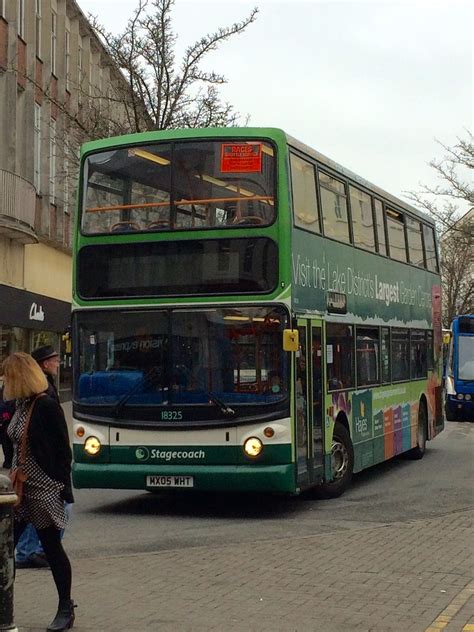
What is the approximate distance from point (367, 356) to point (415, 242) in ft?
12.7

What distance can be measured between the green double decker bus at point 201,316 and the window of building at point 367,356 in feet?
4.92

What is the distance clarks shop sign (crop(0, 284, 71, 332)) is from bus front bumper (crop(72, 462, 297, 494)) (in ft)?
46.2

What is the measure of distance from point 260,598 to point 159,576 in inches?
43.2

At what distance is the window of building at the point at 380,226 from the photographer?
1567cm

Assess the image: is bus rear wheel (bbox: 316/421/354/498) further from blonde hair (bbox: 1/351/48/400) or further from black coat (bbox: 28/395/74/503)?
blonde hair (bbox: 1/351/48/400)

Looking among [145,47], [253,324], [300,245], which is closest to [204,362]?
[253,324]

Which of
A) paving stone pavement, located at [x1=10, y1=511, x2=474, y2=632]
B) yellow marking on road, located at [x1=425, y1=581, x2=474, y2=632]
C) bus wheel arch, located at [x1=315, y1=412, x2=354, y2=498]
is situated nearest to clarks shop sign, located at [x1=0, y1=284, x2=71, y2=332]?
bus wheel arch, located at [x1=315, y1=412, x2=354, y2=498]

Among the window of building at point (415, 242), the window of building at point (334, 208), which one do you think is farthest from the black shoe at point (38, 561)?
the window of building at point (415, 242)

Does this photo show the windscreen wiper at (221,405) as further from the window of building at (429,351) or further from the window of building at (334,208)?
the window of building at (429,351)

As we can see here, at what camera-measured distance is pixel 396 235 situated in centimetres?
1677

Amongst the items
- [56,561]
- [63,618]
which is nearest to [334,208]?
[56,561]

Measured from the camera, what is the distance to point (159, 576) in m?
8.30

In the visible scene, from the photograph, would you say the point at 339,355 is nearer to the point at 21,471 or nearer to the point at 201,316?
the point at 201,316

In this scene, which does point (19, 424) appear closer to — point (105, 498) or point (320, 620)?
point (320, 620)
